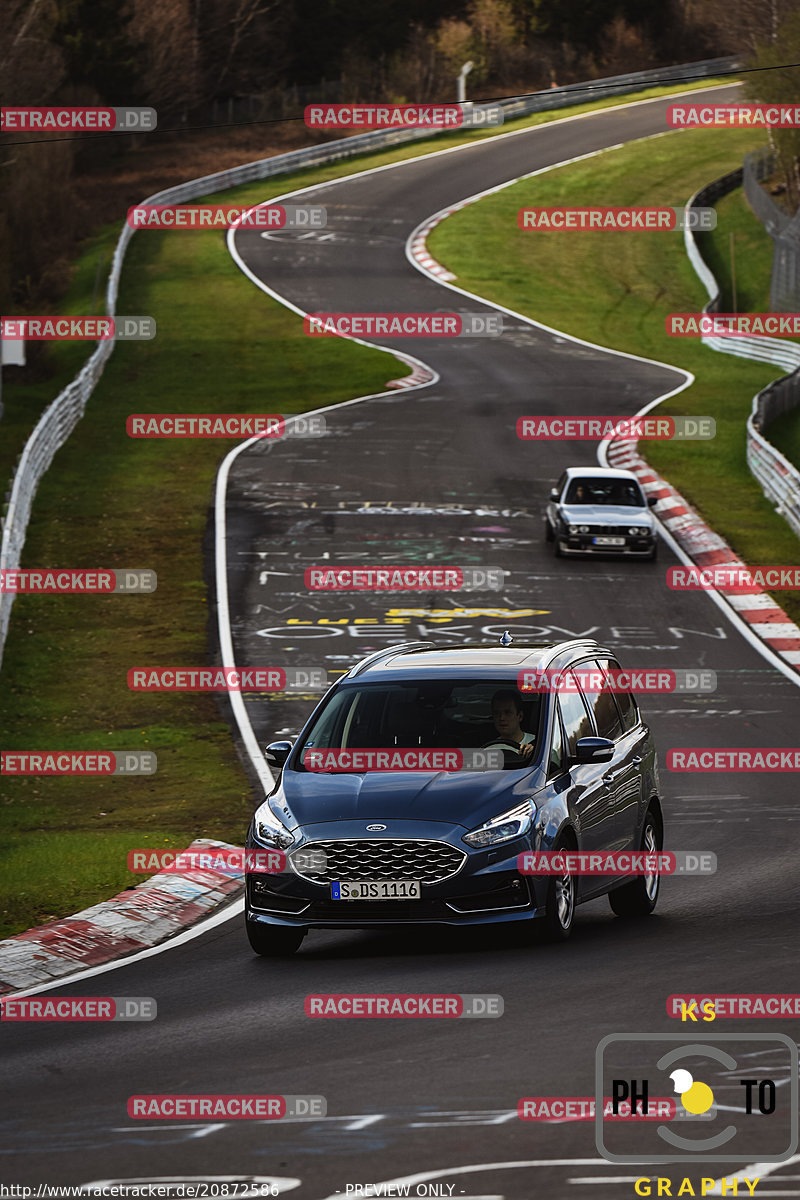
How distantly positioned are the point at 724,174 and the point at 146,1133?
77.5 m

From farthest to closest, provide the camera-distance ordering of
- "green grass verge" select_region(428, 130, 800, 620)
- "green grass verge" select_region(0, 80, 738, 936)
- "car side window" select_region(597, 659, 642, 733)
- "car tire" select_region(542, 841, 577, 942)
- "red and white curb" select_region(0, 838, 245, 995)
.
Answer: "green grass verge" select_region(428, 130, 800, 620), "green grass verge" select_region(0, 80, 738, 936), "car side window" select_region(597, 659, 642, 733), "red and white curb" select_region(0, 838, 245, 995), "car tire" select_region(542, 841, 577, 942)

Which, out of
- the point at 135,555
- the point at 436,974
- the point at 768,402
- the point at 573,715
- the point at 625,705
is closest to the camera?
the point at 436,974

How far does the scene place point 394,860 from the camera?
430 inches

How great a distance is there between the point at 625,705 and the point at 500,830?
272 cm

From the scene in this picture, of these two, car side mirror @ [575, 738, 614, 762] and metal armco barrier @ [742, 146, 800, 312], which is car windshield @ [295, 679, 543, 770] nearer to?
car side mirror @ [575, 738, 614, 762]

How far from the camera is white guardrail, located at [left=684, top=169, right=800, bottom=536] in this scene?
36094 mm

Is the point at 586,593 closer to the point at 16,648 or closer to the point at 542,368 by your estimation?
the point at 16,648

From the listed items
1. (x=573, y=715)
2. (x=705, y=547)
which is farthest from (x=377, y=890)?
(x=705, y=547)

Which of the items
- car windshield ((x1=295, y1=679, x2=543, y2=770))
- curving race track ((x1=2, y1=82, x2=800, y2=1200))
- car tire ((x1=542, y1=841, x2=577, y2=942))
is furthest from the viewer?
car windshield ((x1=295, y1=679, x2=543, y2=770))

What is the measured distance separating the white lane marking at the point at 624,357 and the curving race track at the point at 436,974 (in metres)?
0.35

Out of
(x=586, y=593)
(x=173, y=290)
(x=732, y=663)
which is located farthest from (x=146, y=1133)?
(x=173, y=290)

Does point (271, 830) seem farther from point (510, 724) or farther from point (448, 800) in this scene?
point (510, 724)

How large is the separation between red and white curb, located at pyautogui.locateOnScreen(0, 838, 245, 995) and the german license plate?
184 centimetres

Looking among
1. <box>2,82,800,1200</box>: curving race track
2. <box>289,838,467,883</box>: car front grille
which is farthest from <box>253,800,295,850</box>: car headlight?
<box>2,82,800,1200</box>: curving race track
